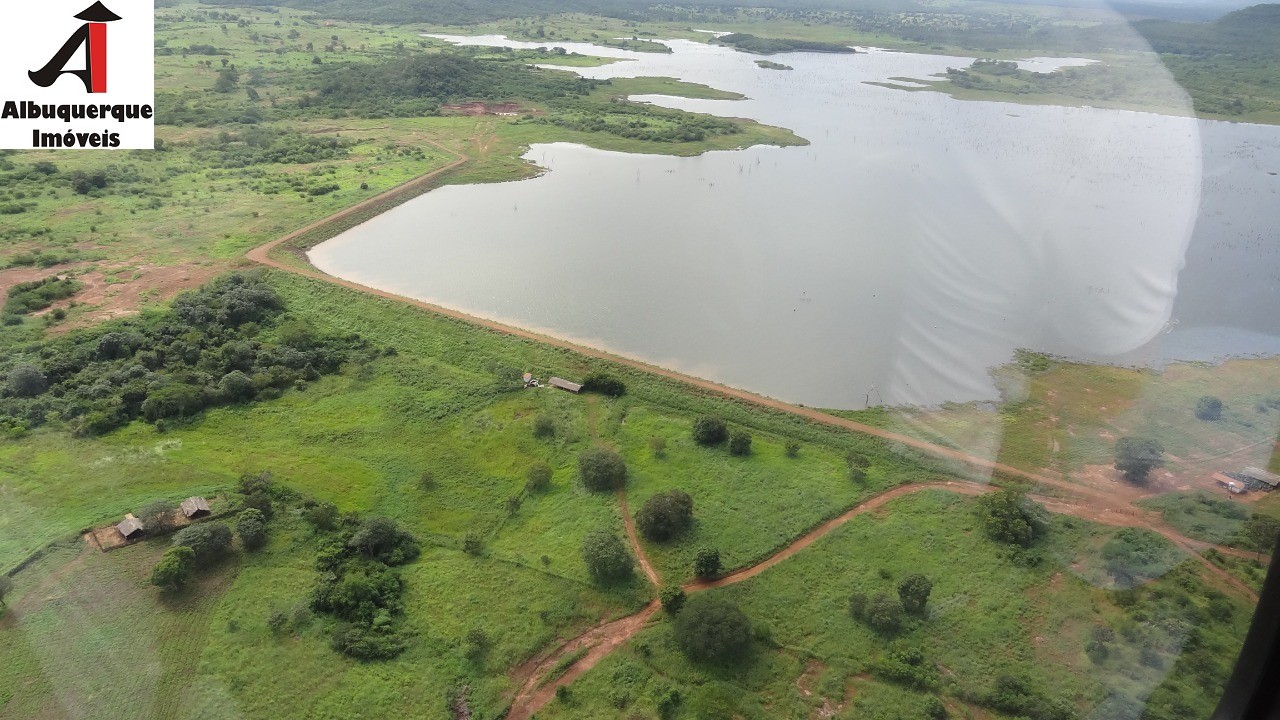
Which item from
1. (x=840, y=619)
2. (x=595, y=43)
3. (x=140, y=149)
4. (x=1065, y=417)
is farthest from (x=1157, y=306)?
(x=595, y=43)

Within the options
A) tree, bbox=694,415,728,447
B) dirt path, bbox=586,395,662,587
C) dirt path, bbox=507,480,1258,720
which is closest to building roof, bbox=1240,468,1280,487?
dirt path, bbox=507,480,1258,720

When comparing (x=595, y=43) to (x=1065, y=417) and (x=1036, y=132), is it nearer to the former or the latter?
(x=1036, y=132)

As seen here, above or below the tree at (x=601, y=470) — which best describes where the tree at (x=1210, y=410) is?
above

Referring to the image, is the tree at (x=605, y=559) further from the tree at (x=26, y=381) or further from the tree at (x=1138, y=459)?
the tree at (x=26, y=381)

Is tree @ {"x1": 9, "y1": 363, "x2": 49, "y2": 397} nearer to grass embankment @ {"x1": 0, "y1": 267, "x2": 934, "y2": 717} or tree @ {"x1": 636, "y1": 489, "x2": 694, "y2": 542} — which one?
grass embankment @ {"x1": 0, "y1": 267, "x2": 934, "y2": 717}

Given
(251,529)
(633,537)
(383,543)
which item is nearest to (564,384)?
(633,537)

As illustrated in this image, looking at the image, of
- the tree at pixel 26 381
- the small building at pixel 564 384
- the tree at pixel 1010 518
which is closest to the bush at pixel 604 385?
the small building at pixel 564 384
